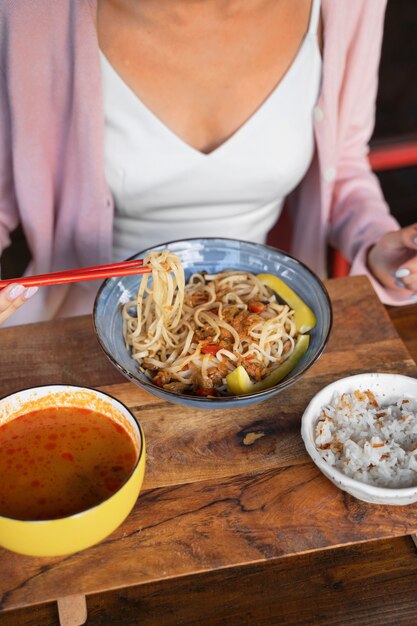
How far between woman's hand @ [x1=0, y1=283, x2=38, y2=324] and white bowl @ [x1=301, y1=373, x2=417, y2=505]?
68 centimetres

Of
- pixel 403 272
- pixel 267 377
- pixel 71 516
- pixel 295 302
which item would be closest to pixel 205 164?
pixel 295 302

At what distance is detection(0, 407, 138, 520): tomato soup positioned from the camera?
121 cm

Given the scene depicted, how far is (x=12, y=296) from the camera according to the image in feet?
4.96

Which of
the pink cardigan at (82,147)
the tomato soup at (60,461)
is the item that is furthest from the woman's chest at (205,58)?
the tomato soup at (60,461)

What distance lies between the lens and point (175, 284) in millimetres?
1756

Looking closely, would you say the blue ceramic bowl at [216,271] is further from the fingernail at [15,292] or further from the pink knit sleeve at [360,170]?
the pink knit sleeve at [360,170]

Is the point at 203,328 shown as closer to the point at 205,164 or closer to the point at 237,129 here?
the point at 205,164

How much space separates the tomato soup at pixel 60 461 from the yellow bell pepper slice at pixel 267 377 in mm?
309

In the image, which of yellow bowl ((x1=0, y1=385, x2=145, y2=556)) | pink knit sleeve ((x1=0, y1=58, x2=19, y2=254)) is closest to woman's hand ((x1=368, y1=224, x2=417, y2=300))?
yellow bowl ((x1=0, y1=385, x2=145, y2=556))

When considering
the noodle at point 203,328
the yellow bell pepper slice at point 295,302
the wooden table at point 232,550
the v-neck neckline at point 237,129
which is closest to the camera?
the wooden table at point 232,550

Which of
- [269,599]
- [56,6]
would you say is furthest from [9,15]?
[269,599]

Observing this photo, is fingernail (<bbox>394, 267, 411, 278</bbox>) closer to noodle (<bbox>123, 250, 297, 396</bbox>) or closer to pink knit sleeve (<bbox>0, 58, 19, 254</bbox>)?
noodle (<bbox>123, 250, 297, 396</bbox>)

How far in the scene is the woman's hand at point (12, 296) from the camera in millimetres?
1505

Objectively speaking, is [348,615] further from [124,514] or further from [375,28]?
[375,28]
